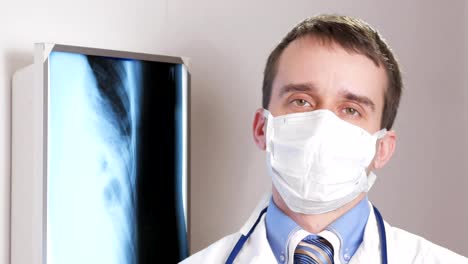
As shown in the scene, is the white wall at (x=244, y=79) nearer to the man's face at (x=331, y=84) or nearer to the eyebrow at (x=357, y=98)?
the man's face at (x=331, y=84)

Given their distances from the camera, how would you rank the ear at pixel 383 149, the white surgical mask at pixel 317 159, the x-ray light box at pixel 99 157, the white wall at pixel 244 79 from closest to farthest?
1. the white surgical mask at pixel 317 159
2. the ear at pixel 383 149
3. the x-ray light box at pixel 99 157
4. the white wall at pixel 244 79

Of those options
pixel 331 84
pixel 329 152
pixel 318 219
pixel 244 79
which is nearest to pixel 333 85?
pixel 331 84

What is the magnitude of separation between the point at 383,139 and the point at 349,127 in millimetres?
125

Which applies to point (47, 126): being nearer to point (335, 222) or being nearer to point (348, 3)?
point (335, 222)

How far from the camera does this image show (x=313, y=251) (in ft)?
4.40

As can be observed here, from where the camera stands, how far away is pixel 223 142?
6.50ft

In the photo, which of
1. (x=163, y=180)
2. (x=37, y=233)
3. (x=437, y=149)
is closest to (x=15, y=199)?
(x=37, y=233)

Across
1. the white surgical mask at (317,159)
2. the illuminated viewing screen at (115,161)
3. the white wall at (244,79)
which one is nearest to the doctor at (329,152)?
the white surgical mask at (317,159)

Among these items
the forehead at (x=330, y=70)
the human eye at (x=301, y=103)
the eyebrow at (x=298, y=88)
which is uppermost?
the forehead at (x=330, y=70)

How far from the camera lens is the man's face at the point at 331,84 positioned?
1338 mm

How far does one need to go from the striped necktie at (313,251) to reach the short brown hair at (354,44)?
0.86 ft

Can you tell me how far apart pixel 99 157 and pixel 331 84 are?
1.90 feet

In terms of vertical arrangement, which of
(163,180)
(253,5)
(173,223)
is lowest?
(173,223)

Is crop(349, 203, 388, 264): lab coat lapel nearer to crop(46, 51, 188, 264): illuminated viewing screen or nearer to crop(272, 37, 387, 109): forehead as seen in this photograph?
crop(272, 37, 387, 109): forehead
